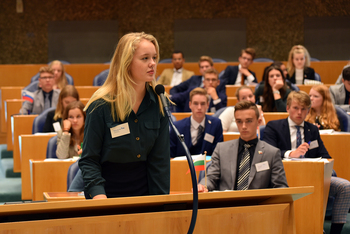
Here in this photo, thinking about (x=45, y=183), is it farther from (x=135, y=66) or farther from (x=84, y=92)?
(x=84, y=92)

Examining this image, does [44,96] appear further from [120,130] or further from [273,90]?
[120,130]

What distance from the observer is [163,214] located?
1.33 m

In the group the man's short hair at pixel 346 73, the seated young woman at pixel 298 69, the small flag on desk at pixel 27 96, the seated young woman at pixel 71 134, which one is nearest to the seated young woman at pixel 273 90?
the man's short hair at pixel 346 73

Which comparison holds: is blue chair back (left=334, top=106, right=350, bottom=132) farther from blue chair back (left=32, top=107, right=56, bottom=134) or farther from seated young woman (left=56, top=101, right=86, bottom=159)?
blue chair back (left=32, top=107, right=56, bottom=134)

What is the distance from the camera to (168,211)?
134cm

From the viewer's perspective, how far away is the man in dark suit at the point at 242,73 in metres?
6.33

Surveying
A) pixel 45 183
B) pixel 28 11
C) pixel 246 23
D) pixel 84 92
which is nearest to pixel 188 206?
pixel 45 183

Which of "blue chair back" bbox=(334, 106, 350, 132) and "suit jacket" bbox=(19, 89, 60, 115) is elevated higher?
"suit jacket" bbox=(19, 89, 60, 115)

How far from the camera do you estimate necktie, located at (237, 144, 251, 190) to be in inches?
103

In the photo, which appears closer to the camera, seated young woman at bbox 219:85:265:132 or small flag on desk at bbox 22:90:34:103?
seated young woman at bbox 219:85:265:132

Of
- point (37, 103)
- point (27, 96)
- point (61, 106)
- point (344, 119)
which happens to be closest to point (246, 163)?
point (344, 119)

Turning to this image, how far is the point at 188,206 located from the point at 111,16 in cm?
783

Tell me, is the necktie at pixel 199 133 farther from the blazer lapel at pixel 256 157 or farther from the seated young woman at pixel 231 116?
the blazer lapel at pixel 256 157

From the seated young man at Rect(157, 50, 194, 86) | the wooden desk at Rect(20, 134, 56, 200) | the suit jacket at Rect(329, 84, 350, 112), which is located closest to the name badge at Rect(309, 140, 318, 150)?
the suit jacket at Rect(329, 84, 350, 112)
